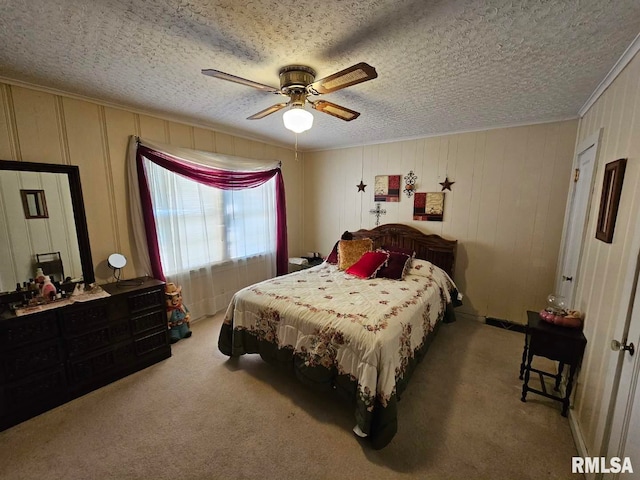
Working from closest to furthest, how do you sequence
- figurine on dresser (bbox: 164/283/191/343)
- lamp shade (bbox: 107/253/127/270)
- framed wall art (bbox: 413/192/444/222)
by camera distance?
lamp shade (bbox: 107/253/127/270), figurine on dresser (bbox: 164/283/191/343), framed wall art (bbox: 413/192/444/222)

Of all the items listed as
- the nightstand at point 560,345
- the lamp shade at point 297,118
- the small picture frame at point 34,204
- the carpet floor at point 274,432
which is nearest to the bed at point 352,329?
the carpet floor at point 274,432

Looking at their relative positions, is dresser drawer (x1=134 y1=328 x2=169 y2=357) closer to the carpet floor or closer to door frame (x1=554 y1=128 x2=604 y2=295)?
the carpet floor

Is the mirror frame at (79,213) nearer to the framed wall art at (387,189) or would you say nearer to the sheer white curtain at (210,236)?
the sheer white curtain at (210,236)

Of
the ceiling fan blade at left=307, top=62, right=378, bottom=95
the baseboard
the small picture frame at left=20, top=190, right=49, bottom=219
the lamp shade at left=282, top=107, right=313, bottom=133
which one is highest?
the ceiling fan blade at left=307, top=62, right=378, bottom=95

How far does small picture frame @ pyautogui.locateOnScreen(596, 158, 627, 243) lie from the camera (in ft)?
5.06

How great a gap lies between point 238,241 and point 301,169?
1.86 m

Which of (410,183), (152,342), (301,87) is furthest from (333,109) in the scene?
(152,342)

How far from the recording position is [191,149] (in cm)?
316

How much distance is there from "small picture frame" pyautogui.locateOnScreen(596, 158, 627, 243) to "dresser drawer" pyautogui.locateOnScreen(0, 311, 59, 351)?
12.6ft

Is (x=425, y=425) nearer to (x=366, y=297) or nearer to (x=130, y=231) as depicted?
(x=366, y=297)

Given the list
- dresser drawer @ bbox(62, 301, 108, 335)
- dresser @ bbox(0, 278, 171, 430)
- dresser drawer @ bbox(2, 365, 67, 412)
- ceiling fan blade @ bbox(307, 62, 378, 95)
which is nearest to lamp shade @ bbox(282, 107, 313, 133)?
ceiling fan blade @ bbox(307, 62, 378, 95)

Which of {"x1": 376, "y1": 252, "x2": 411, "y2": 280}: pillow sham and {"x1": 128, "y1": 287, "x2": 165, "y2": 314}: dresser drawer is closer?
{"x1": 128, "y1": 287, "x2": 165, "y2": 314}: dresser drawer

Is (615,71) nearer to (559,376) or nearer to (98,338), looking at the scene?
(559,376)

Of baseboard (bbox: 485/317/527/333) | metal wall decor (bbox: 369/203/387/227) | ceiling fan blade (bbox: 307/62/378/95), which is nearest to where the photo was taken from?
ceiling fan blade (bbox: 307/62/378/95)
